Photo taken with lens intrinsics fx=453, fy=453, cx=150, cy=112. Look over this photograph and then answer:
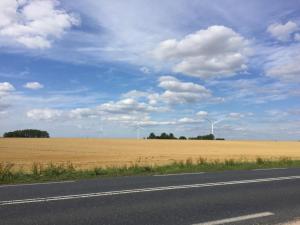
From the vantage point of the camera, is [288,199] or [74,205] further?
[288,199]

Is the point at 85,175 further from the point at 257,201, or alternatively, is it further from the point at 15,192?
the point at 257,201

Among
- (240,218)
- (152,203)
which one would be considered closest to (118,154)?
(152,203)

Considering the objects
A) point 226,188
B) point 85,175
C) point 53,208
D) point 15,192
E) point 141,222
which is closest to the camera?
point 141,222

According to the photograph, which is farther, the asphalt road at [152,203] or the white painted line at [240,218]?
the asphalt road at [152,203]

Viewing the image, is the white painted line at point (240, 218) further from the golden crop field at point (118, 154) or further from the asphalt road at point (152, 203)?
the golden crop field at point (118, 154)

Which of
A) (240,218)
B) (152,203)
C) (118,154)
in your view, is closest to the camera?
(240,218)

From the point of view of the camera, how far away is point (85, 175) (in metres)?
19.1

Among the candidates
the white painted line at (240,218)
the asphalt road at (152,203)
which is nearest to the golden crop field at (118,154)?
the asphalt road at (152,203)

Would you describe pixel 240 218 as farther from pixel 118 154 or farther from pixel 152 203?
pixel 118 154

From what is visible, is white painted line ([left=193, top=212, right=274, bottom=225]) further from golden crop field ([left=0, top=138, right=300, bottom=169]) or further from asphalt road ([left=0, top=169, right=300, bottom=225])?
golden crop field ([left=0, top=138, right=300, bottom=169])

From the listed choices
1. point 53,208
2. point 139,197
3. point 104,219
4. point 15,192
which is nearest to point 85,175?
point 15,192

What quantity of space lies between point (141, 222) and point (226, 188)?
549cm

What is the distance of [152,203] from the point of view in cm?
1048

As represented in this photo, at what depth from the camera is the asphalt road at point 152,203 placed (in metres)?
8.71
